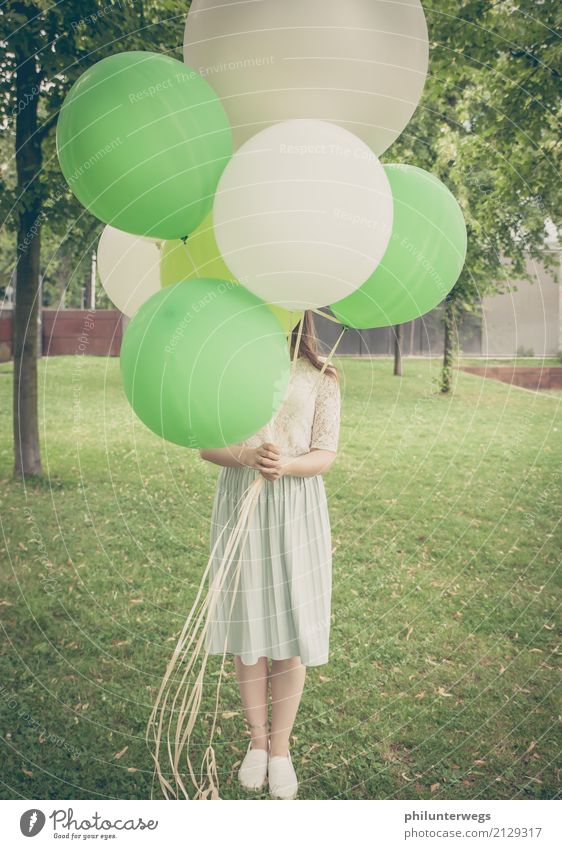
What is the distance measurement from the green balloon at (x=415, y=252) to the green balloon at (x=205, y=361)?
44cm

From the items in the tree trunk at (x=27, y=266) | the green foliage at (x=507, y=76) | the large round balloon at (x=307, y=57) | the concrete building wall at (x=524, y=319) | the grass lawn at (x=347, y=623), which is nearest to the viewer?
the large round balloon at (x=307, y=57)

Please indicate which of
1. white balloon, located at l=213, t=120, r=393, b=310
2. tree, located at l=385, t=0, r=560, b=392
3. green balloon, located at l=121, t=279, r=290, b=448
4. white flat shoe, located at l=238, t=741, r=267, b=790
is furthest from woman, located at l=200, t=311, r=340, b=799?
tree, located at l=385, t=0, r=560, b=392

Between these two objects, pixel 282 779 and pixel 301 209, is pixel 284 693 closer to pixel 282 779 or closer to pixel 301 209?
pixel 282 779

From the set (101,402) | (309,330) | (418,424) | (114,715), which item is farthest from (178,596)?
(101,402)

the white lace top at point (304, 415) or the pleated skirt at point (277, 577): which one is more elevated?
the white lace top at point (304, 415)

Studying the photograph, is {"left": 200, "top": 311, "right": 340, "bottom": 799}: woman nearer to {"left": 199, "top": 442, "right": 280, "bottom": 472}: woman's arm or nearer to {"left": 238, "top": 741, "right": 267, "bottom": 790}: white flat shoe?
{"left": 199, "top": 442, "right": 280, "bottom": 472}: woman's arm

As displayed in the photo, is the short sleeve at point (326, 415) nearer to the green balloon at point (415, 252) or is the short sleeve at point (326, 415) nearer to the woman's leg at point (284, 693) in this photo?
the green balloon at point (415, 252)

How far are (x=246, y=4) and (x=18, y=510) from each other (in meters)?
4.90

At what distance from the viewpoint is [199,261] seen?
236 centimetres

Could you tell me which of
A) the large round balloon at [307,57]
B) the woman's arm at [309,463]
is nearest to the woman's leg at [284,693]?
the woman's arm at [309,463]

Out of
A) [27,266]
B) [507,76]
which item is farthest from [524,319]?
[27,266]

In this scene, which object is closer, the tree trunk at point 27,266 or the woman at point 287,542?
the woman at point 287,542

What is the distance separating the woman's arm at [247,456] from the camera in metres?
2.32

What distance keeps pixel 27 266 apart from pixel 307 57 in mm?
4725
